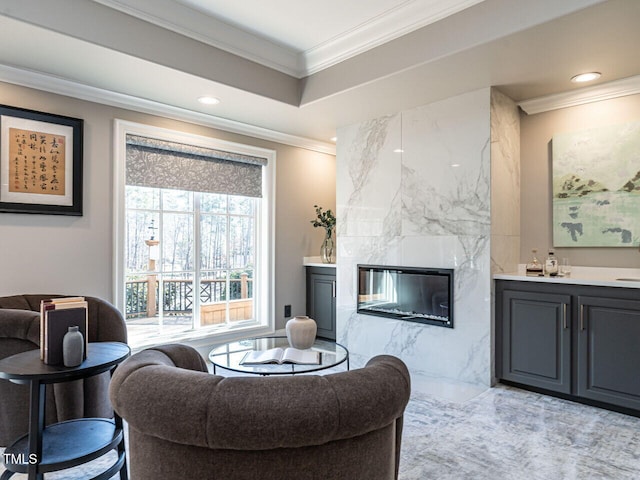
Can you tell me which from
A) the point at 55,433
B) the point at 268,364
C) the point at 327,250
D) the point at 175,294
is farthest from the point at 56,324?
the point at 327,250

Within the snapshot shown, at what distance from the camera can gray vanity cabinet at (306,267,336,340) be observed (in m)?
4.75

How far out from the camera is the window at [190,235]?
146 inches

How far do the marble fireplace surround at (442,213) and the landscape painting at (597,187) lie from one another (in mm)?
345

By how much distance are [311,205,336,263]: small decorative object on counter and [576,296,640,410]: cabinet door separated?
2.71 meters

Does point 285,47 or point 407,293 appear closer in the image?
point 285,47

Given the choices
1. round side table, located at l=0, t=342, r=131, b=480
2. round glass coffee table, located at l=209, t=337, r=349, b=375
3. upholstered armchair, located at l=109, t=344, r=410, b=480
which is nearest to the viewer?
upholstered armchair, located at l=109, t=344, r=410, b=480

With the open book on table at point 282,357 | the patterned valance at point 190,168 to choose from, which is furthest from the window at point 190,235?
the open book on table at point 282,357

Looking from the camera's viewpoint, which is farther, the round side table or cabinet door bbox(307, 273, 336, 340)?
cabinet door bbox(307, 273, 336, 340)

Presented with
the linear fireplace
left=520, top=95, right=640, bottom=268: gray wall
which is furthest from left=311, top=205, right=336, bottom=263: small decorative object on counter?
left=520, top=95, right=640, bottom=268: gray wall

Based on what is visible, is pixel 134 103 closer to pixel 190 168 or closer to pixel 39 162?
pixel 190 168

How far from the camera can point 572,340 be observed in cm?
300

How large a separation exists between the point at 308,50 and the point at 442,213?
174 cm
